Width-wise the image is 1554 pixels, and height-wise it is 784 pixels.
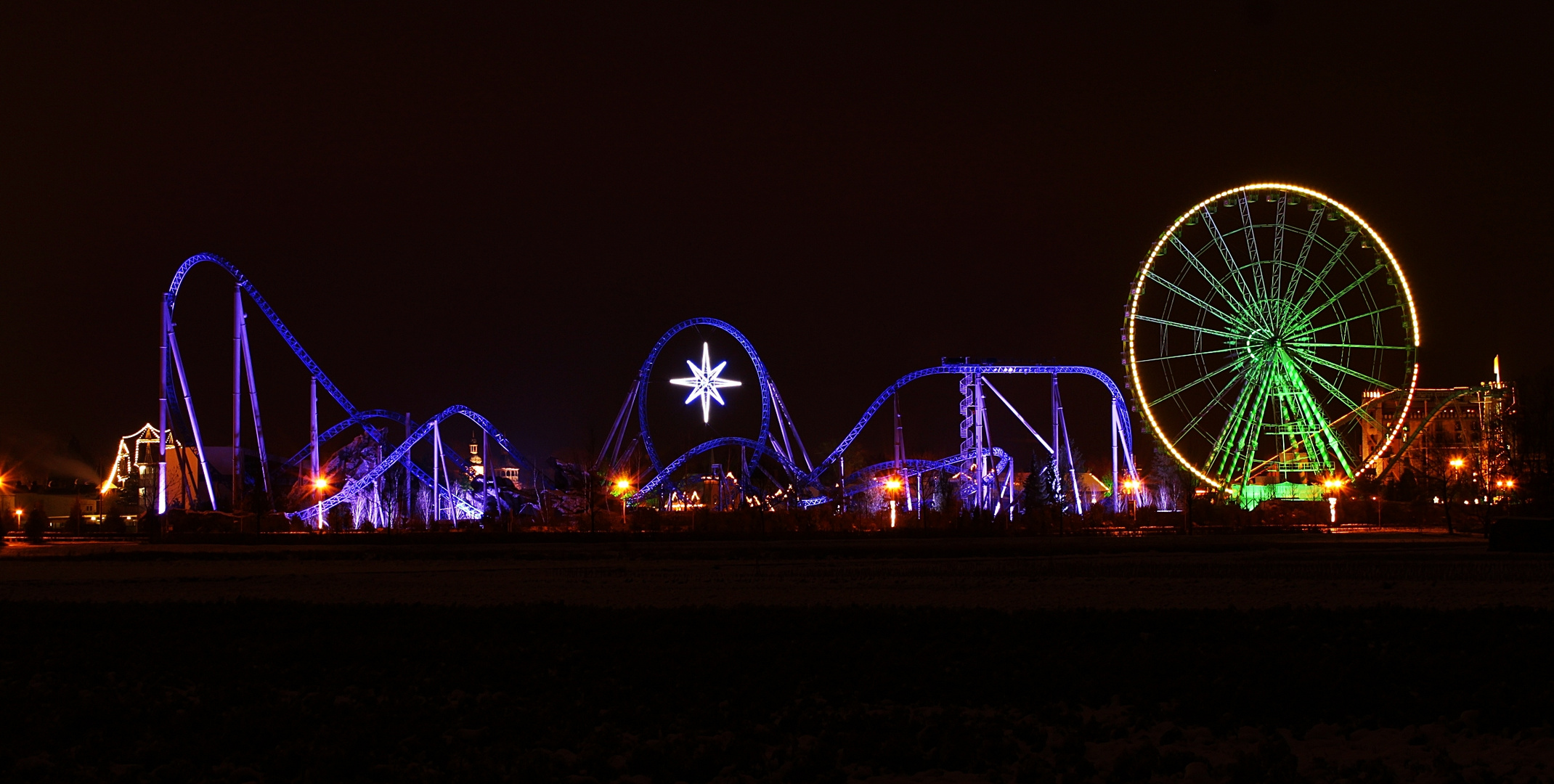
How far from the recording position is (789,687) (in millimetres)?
11352

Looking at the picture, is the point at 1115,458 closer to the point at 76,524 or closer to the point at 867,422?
the point at 867,422

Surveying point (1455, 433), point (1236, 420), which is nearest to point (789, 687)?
point (1236, 420)

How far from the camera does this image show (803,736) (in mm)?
9648

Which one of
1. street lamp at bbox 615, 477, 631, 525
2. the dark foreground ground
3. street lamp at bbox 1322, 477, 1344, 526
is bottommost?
the dark foreground ground

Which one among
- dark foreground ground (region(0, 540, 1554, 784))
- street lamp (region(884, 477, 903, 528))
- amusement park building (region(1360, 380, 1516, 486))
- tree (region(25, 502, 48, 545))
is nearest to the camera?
dark foreground ground (region(0, 540, 1554, 784))

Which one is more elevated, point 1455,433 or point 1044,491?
point 1455,433

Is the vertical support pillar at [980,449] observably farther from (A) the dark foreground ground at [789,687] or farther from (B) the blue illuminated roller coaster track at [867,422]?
(A) the dark foreground ground at [789,687]

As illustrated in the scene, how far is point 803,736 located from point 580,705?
2002mm

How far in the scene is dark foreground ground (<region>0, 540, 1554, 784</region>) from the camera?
876 centimetres

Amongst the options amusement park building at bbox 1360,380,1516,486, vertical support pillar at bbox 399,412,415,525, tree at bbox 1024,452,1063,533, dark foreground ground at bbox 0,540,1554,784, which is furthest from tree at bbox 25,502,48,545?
amusement park building at bbox 1360,380,1516,486

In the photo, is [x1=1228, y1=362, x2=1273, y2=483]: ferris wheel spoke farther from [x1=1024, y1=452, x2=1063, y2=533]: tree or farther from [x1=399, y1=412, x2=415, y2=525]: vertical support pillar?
[x1=399, y1=412, x2=415, y2=525]: vertical support pillar

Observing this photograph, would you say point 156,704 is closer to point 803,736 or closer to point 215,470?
point 803,736

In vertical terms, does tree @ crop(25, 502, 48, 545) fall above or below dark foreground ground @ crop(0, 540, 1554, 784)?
above

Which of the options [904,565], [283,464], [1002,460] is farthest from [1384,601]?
[283,464]
